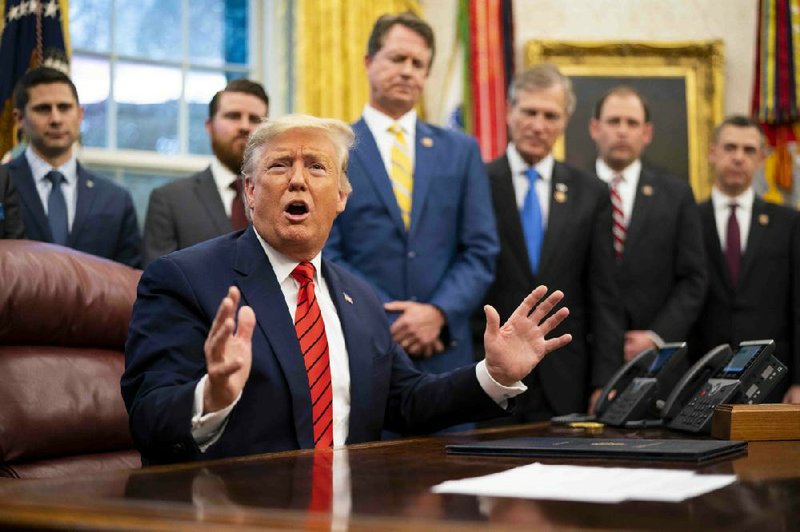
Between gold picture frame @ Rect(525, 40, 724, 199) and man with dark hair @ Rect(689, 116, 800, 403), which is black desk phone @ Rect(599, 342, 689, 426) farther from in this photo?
gold picture frame @ Rect(525, 40, 724, 199)

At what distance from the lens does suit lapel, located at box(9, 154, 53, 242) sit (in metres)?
4.05

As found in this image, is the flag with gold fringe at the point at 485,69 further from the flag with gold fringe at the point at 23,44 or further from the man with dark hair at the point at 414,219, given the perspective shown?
the man with dark hair at the point at 414,219

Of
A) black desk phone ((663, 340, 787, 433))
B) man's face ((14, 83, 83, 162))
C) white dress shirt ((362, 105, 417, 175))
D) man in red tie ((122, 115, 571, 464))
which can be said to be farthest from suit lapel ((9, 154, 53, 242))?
black desk phone ((663, 340, 787, 433))

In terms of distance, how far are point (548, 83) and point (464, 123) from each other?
253cm

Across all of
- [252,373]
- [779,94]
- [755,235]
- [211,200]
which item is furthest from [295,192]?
[779,94]

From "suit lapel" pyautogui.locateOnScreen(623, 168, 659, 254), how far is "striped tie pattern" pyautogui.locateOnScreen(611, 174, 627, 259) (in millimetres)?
24

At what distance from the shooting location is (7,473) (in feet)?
7.73

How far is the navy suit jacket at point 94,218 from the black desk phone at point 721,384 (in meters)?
2.17

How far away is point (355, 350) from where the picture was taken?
8.53 feet

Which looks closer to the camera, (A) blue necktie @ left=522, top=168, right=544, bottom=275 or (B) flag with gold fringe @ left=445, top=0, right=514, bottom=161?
(A) blue necktie @ left=522, top=168, right=544, bottom=275

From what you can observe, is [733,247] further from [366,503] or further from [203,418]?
[366,503]

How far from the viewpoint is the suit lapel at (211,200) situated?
4086 mm

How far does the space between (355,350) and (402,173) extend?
147 cm

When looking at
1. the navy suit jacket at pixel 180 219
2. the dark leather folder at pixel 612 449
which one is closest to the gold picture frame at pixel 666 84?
the navy suit jacket at pixel 180 219
